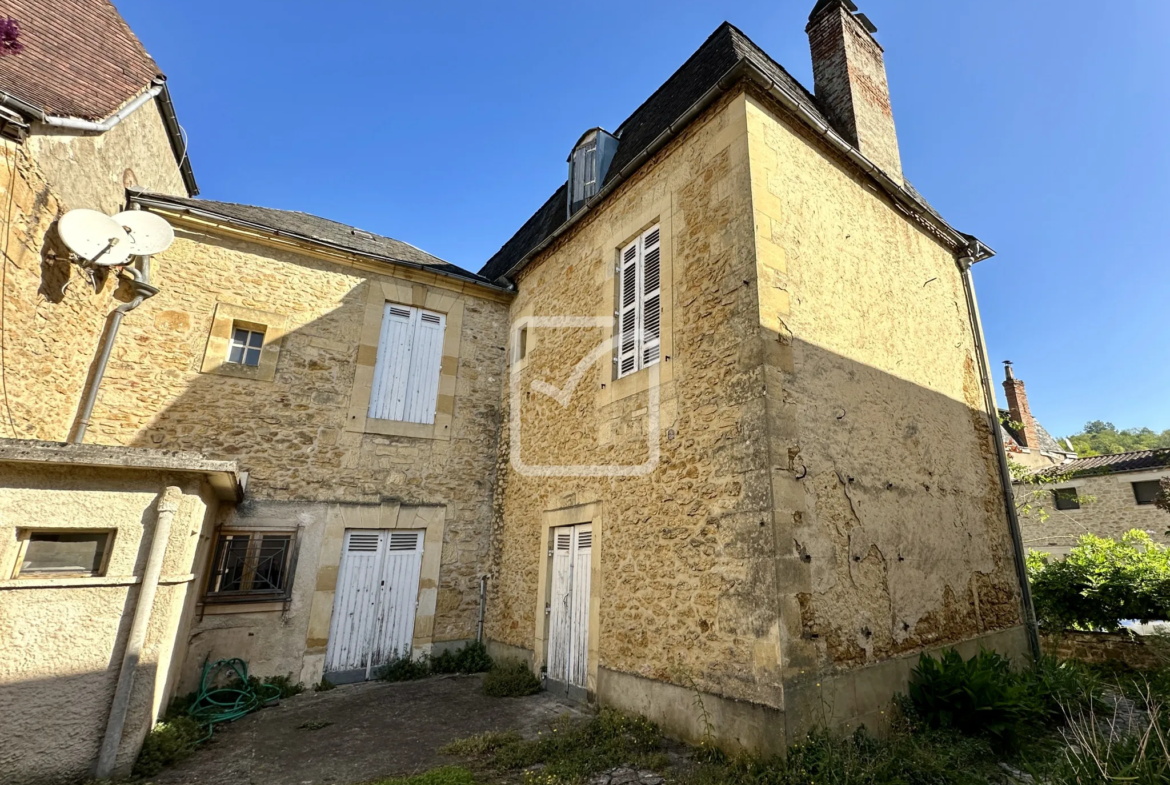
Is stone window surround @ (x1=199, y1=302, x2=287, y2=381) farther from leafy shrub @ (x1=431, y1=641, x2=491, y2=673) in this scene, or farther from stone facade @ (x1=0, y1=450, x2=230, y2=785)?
leafy shrub @ (x1=431, y1=641, x2=491, y2=673)

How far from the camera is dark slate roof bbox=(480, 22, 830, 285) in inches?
236

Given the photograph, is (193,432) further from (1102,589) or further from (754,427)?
(1102,589)

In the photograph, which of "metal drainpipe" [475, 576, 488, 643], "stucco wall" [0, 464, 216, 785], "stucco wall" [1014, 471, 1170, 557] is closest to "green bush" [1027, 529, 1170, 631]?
"stucco wall" [1014, 471, 1170, 557]

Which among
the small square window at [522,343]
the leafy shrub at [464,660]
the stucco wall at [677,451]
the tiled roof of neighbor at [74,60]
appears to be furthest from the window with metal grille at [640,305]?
the tiled roof of neighbor at [74,60]

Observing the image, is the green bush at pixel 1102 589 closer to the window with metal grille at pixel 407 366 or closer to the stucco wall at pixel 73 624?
the window with metal grille at pixel 407 366

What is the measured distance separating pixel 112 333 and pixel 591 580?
245 inches

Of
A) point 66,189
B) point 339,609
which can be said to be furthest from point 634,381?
point 66,189

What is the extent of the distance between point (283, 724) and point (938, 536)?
6766 mm

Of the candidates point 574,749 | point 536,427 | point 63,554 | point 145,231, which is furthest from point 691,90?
point 63,554

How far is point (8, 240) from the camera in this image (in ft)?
14.9

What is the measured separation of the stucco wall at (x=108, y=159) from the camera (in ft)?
16.6

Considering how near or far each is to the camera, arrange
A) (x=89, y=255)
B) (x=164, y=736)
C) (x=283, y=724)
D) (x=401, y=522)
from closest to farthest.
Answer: (x=164, y=736) → (x=283, y=724) → (x=89, y=255) → (x=401, y=522)

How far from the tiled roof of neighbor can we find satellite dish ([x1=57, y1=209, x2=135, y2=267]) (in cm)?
94

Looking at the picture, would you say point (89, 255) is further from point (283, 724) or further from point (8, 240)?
point (283, 724)
